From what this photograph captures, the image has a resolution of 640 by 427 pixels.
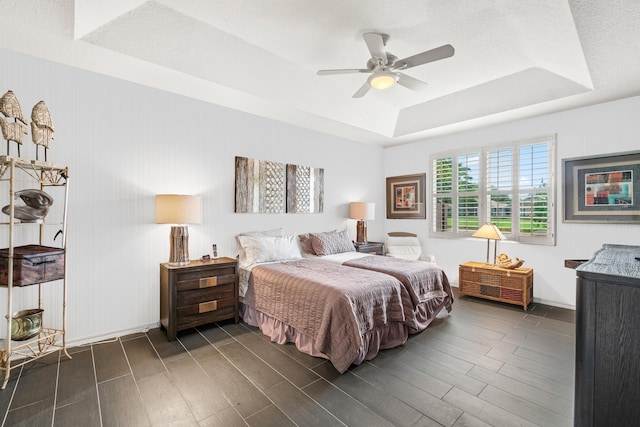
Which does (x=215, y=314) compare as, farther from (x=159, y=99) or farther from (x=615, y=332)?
(x=615, y=332)

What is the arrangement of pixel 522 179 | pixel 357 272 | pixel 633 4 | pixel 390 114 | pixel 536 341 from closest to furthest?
pixel 633 4 → pixel 536 341 → pixel 357 272 → pixel 522 179 → pixel 390 114

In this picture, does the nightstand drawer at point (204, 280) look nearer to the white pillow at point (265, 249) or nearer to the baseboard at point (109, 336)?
the white pillow at point (265, 249)

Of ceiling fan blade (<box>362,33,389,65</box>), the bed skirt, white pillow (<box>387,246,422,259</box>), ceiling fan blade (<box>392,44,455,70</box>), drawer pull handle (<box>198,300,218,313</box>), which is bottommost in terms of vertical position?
the bed skirt

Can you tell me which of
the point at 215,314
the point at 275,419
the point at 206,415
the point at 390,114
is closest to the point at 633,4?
the point at 390,114

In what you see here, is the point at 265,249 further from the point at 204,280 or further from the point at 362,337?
the point at 362,337

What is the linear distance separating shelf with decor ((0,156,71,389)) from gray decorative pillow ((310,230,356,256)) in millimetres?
2755

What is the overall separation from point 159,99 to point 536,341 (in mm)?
4685

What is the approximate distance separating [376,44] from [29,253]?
311 cm

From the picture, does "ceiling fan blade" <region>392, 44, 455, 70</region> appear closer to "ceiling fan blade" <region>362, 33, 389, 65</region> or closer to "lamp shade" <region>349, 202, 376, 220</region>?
"ceiling fan blade" <region>362, 33, 389, 65</region>

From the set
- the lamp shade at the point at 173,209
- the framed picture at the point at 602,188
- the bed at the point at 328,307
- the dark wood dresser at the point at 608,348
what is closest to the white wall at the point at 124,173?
the lamp shade at the point at 173,209

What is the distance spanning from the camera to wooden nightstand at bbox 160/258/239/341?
285cm

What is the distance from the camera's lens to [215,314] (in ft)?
10.3

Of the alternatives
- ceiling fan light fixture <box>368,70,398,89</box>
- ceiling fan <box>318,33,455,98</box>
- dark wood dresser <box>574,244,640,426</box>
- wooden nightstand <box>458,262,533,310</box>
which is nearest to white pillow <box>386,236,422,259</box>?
wooden nightstand <box>458,262,533,310</box>

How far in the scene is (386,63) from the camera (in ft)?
8.63
